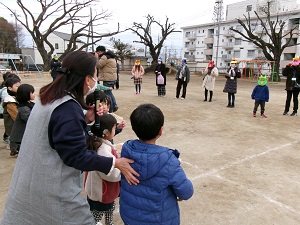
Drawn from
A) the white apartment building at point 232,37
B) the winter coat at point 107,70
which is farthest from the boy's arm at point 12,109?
the white apartment building at point 232,37

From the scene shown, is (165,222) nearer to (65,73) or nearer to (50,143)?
(50,143)

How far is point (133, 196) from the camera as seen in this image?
1.50 meters

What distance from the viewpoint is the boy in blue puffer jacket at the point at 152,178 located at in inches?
55.1

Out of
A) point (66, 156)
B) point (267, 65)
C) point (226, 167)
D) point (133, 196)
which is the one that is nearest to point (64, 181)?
point (66, 156)

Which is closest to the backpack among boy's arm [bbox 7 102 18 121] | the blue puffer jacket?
boy's arm [bbox 7 102 18 121]

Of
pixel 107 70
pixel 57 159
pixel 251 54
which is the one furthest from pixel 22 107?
pixel 251 54

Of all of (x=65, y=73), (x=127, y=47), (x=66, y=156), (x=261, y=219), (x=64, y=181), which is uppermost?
(x=127, y=47)

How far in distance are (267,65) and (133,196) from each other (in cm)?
2424

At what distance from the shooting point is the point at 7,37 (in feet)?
137

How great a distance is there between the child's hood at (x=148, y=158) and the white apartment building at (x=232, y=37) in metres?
36.5

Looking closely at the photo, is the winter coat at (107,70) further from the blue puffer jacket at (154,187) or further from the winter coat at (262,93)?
the blue puffer jacket at (154,187)

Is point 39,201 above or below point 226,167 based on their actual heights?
above

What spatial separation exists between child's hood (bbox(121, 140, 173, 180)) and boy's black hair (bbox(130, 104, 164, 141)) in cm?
7

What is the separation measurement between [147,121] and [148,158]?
8.0 inches
